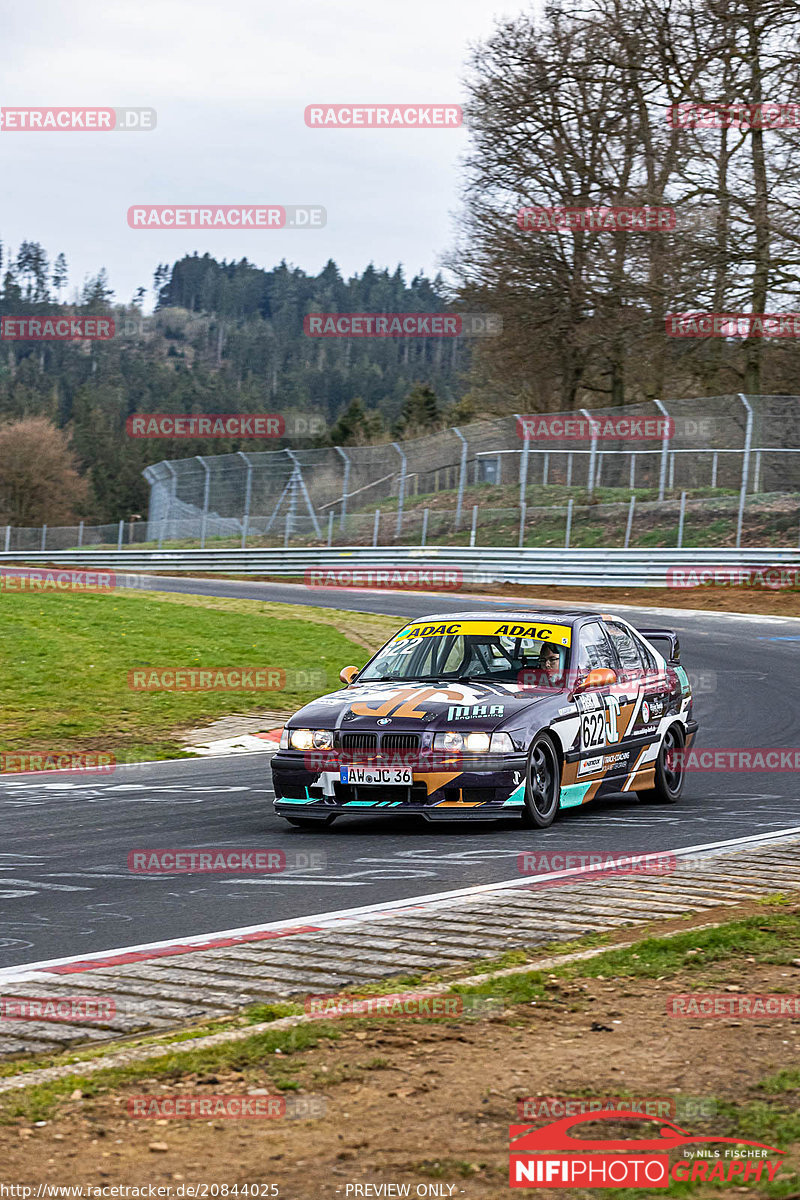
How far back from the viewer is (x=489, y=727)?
9406 millimetres

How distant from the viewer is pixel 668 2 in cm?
3900

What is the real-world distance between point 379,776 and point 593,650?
2.34m

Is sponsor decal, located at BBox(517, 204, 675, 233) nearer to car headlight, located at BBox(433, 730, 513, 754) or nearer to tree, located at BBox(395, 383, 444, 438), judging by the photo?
car headlight, located at BBox(433, 730, 513, 754)

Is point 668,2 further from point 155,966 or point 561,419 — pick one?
point 155,966

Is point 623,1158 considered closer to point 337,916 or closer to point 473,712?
point 337,916

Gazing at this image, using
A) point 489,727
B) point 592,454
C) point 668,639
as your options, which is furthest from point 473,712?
point 592,454

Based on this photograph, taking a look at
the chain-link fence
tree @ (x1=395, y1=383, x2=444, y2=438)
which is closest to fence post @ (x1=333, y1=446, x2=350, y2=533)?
the chain-link fence

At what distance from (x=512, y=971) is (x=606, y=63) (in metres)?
39.0

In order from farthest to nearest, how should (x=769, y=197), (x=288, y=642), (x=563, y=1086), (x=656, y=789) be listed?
(x=769, y=197)
(x=288, y=642)
(x=656, y=789)
(x=563, y=1086)

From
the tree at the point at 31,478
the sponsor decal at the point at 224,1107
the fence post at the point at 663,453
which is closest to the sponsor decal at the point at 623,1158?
the sponsor decal at the point at 224,1107

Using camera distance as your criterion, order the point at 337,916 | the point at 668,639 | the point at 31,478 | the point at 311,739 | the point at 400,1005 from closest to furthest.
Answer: the point at 400,1005 → the point at 337,916 → the point at 311,739 → the point at 668,639 → the point at 31,478

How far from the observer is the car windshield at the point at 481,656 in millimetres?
10367

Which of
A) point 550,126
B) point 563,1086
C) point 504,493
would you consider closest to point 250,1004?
point 563,1086

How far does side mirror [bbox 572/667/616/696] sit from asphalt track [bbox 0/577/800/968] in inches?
37.4
